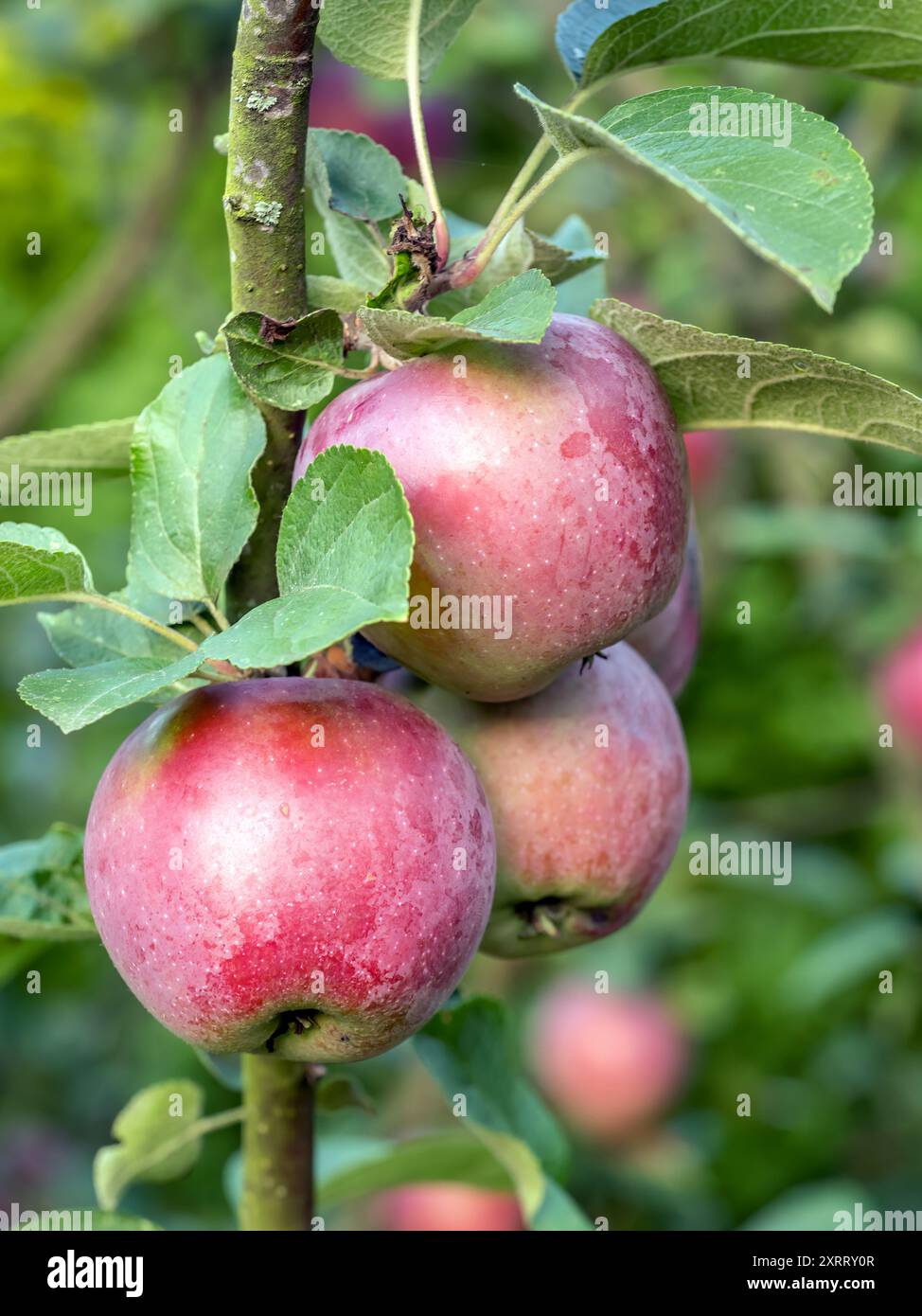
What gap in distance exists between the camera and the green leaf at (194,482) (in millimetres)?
505

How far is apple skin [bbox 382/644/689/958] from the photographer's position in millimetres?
560

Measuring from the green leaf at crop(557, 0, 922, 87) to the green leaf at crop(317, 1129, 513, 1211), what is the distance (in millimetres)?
628

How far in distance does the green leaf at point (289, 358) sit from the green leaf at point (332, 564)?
0.17ft

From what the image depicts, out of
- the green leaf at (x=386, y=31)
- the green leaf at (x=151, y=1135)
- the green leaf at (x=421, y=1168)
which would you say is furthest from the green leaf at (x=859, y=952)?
the green leaf at (x=386, y=31)

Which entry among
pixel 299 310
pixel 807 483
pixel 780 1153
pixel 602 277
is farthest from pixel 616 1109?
pixel 299 310

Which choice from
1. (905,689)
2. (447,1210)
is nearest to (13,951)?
(447,1210)

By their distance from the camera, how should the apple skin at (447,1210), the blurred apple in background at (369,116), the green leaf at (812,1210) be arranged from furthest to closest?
the blurred apple in background at (369,116) < the apple skin at (447,1210) < the green leaf at (812,1210)

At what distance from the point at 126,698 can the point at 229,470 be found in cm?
12

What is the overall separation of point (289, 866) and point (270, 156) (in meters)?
0.24

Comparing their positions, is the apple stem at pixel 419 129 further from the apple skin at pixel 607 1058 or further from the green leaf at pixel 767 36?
the apple skin at pixel 607 1058

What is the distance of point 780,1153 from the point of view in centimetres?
166

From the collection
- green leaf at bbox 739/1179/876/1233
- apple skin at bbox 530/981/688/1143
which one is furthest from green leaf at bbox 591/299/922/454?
apple skin at bbox 530/981/688/1143

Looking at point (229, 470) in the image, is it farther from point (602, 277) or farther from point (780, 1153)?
point (780, 1153)

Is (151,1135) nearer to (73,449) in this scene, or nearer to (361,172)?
(73,449)
